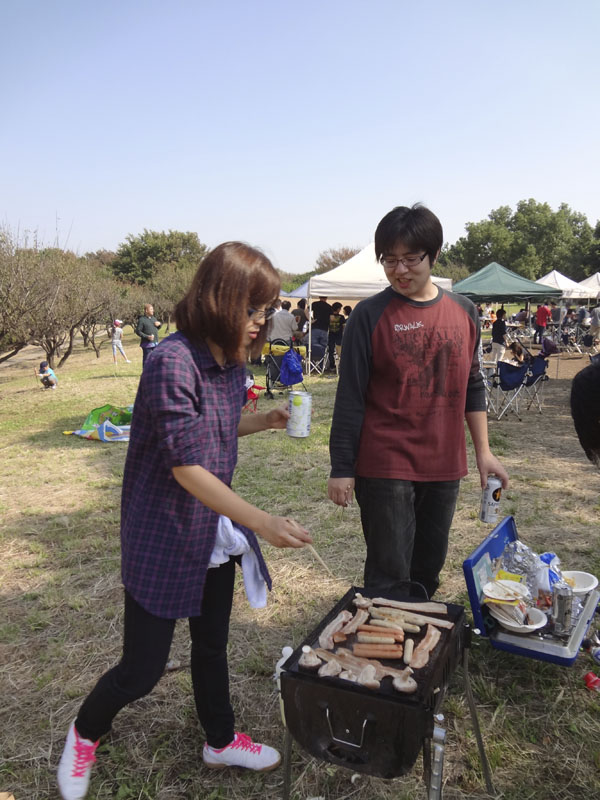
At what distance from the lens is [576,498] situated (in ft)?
16.5

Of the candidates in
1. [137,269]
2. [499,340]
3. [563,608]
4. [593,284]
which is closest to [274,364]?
[499,340]

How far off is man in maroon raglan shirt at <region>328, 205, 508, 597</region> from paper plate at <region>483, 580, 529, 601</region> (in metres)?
0.54

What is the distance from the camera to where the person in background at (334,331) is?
1334 cm

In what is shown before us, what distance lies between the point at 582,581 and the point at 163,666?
2351 mm

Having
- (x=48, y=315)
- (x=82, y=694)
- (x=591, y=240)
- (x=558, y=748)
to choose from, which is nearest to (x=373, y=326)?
(x=558, y=748)

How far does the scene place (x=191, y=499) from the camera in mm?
1643

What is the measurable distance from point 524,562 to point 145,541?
2072mm

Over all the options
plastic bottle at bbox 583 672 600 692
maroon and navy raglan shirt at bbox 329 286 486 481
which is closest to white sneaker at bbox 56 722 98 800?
maroon and navy raglan shirt at bbox 329 286 486 481

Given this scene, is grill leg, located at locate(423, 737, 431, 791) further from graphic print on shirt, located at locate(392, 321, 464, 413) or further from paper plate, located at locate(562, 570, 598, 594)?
paper plate, located at locate(562, 570, 598, 594)

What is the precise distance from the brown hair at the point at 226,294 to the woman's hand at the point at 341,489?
776mm

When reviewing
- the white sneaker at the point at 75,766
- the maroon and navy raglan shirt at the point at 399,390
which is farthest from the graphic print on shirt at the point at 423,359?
the white sneaker at the point at 75,766

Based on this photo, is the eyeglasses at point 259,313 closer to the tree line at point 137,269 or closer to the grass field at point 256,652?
the grass field at point 256,652

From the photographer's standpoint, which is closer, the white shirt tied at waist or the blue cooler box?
the white shirt tied at waist

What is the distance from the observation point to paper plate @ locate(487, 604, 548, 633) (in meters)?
2.45
